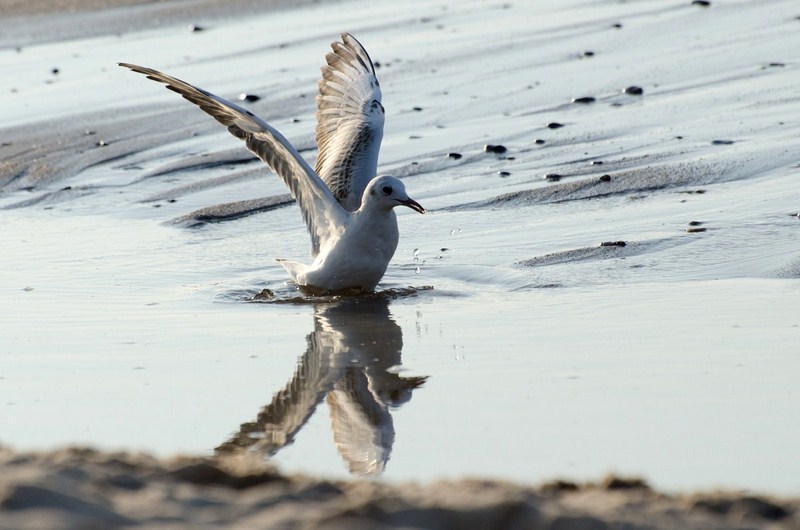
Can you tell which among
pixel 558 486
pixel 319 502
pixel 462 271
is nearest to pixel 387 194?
pixel 462 271

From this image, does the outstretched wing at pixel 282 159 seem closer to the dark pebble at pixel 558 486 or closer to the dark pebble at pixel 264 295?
the dark pebble at pixel 264 295

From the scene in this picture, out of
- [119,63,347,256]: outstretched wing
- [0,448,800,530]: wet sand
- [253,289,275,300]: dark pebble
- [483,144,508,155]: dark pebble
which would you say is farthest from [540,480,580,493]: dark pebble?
[483,144,508,155]: dark pebble

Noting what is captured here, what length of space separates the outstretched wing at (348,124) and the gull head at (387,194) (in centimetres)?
84

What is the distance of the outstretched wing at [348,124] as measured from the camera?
25.5 ft

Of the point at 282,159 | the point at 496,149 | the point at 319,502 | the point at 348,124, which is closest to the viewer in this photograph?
the point at 319,502

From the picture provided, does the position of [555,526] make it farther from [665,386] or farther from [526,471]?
[665,386]

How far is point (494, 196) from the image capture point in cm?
839

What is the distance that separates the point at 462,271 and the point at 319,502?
11.6 ft

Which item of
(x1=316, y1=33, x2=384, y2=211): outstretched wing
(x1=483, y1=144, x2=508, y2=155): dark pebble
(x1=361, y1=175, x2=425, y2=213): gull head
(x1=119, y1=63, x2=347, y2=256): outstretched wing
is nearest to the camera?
(x1=361, y1=175, x2=425, y2=213): gull head

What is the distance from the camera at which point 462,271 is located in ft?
23.1

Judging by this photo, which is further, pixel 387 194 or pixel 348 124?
pixel 348 124

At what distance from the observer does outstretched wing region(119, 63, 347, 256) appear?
7000mm

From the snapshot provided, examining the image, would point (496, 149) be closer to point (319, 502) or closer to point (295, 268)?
point (295, 268)

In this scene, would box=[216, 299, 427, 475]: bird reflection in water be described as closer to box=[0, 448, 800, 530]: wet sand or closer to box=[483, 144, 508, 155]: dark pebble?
box=[0, 448, 800, 530]: wet sand
